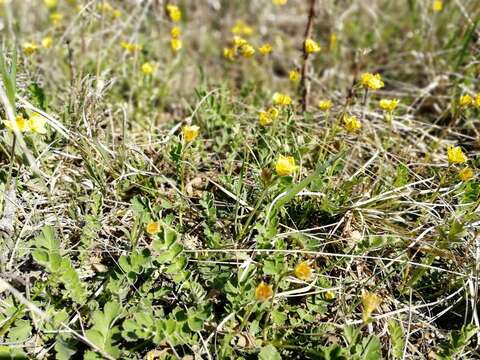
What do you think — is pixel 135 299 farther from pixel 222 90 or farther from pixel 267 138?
pixel 222 90

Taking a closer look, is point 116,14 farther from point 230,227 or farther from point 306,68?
point 230,227

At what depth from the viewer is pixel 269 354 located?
157cm

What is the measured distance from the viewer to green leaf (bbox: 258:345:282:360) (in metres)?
1.56

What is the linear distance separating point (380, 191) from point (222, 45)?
2370mm

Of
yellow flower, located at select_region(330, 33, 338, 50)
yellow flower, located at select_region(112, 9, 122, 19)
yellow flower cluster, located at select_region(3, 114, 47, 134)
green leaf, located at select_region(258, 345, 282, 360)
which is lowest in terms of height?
green leaf, located at select_region(258, 345, 282, 360)

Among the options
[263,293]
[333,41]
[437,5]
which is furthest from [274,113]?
[437,5]

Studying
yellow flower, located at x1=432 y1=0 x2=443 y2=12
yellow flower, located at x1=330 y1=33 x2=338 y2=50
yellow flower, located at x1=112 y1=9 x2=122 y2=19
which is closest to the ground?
yellow flower, located at x1=112 y1=9 x2=122 y2=19

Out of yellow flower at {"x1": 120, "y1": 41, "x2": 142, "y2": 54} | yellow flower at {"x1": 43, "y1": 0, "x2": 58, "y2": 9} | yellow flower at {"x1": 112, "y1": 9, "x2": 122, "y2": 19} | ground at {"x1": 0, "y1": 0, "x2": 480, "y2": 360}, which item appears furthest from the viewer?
yellow flower at {"x1": 43, "y1": 0, "x2": 58, "y2": 9}

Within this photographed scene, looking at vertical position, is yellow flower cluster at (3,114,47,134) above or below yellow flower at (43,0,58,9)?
below

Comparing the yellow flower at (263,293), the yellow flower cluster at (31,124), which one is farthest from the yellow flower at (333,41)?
the yellow flower at (263,293)

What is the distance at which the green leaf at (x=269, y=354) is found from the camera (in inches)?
61.4

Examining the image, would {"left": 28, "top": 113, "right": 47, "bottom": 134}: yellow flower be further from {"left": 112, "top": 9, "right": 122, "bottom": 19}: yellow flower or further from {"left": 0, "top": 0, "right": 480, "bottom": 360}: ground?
{"left": 112, "top": 9, "right": 122, "bottom": 19}: yellow flower

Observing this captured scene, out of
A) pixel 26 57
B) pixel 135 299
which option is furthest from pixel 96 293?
pixel 26 57

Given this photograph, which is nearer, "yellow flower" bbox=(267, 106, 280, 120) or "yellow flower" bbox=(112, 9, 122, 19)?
"yellow flower" bbox=(267, 106, 280, 120)
